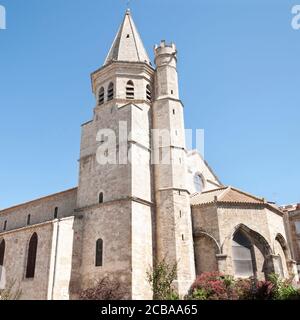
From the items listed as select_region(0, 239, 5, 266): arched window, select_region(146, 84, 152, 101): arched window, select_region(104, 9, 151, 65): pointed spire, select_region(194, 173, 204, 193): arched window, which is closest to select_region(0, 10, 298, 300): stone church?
select_region(0, 239, 5, 266): arched window

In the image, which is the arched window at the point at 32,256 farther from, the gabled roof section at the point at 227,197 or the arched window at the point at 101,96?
the arched window at the point at 101,96

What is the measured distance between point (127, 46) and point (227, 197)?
13539 mm

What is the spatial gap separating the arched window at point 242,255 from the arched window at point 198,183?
21.6ft

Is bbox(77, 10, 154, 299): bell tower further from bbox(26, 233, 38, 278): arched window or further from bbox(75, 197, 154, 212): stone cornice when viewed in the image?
bbox(26, 233, 38, 278): arched window

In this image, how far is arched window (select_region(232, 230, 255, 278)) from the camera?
17.7 meters

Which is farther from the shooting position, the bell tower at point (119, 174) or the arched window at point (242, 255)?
the arched window at point (242, 255)

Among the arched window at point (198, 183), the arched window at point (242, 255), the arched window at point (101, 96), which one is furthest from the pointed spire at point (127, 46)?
the arched window at point (242, 255)

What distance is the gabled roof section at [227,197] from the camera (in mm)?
19203

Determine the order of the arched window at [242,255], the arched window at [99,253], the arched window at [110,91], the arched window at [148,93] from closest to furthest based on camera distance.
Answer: the arched window at [242,255] < the arched window at [99,253] < the arched window at [110,91] < the arched window at [148,93]

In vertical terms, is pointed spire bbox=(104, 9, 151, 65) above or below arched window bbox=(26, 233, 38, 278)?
→ above

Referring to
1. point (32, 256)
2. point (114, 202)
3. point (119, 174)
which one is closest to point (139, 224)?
point (114, 202)

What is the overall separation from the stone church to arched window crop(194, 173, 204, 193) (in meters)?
2.38

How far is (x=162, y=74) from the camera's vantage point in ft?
76.6
